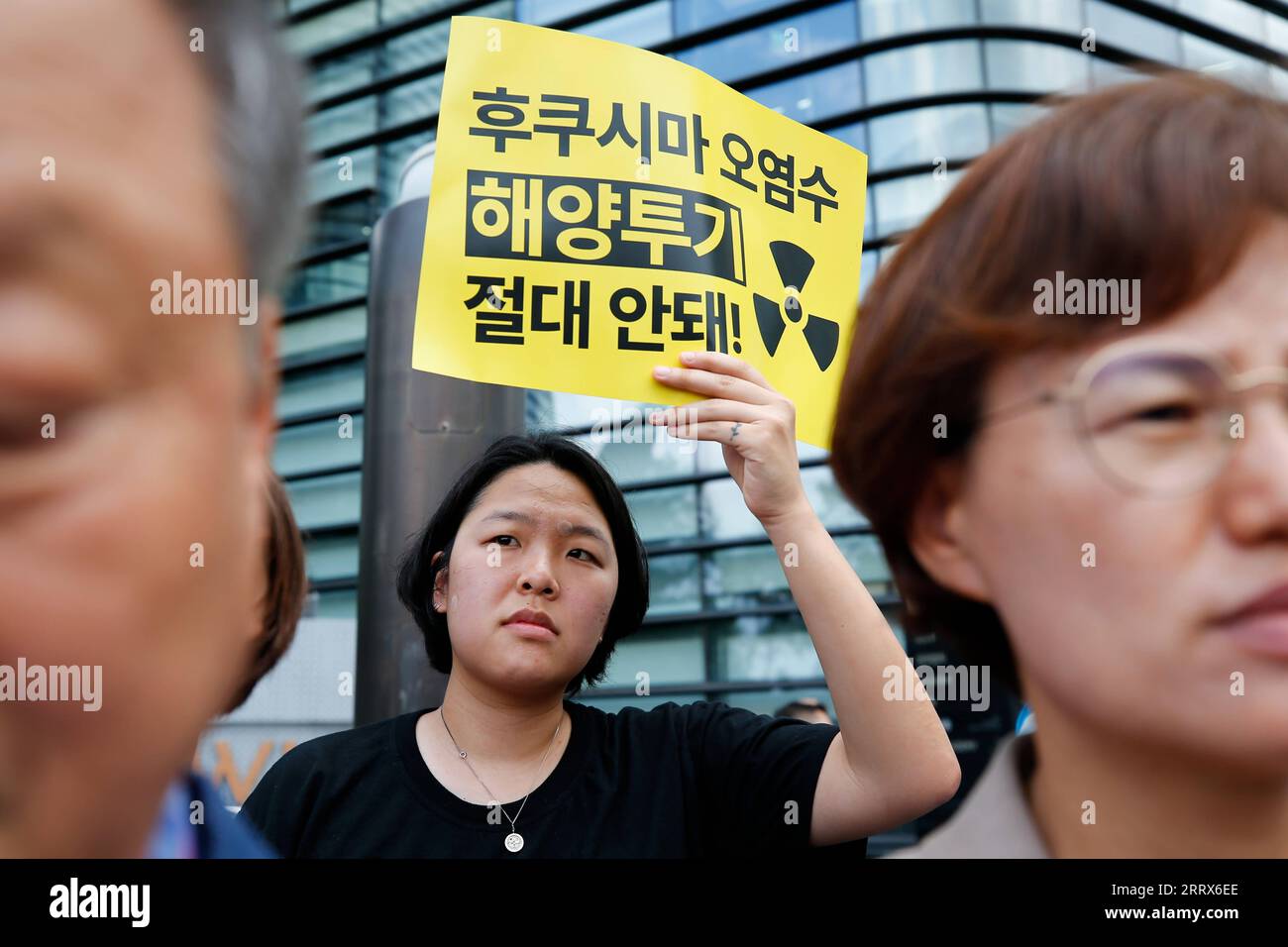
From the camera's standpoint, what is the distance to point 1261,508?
583mm

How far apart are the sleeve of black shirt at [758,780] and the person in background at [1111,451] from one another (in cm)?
44

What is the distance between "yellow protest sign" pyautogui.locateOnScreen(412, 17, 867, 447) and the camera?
1219 mm

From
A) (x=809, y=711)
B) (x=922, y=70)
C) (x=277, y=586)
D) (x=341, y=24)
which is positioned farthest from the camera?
(x=341, y=24)

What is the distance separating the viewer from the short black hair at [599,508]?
4.67ft

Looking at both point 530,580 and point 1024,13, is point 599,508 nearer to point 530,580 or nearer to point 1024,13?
point 530,580

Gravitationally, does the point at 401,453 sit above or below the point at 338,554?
above

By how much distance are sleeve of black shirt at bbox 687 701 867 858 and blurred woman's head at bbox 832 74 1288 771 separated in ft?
1.77

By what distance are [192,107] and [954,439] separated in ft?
1.93

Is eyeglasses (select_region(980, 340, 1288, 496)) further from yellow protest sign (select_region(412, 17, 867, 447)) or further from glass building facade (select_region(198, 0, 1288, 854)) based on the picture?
glass building facade (select_region(198, 0, 1288, 854))

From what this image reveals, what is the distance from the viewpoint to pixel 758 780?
4.15ft

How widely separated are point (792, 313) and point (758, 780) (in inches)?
26.2

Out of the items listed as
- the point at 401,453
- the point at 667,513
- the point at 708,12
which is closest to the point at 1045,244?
the point at 401,453

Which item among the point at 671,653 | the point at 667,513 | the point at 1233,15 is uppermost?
the point at 1233,15
